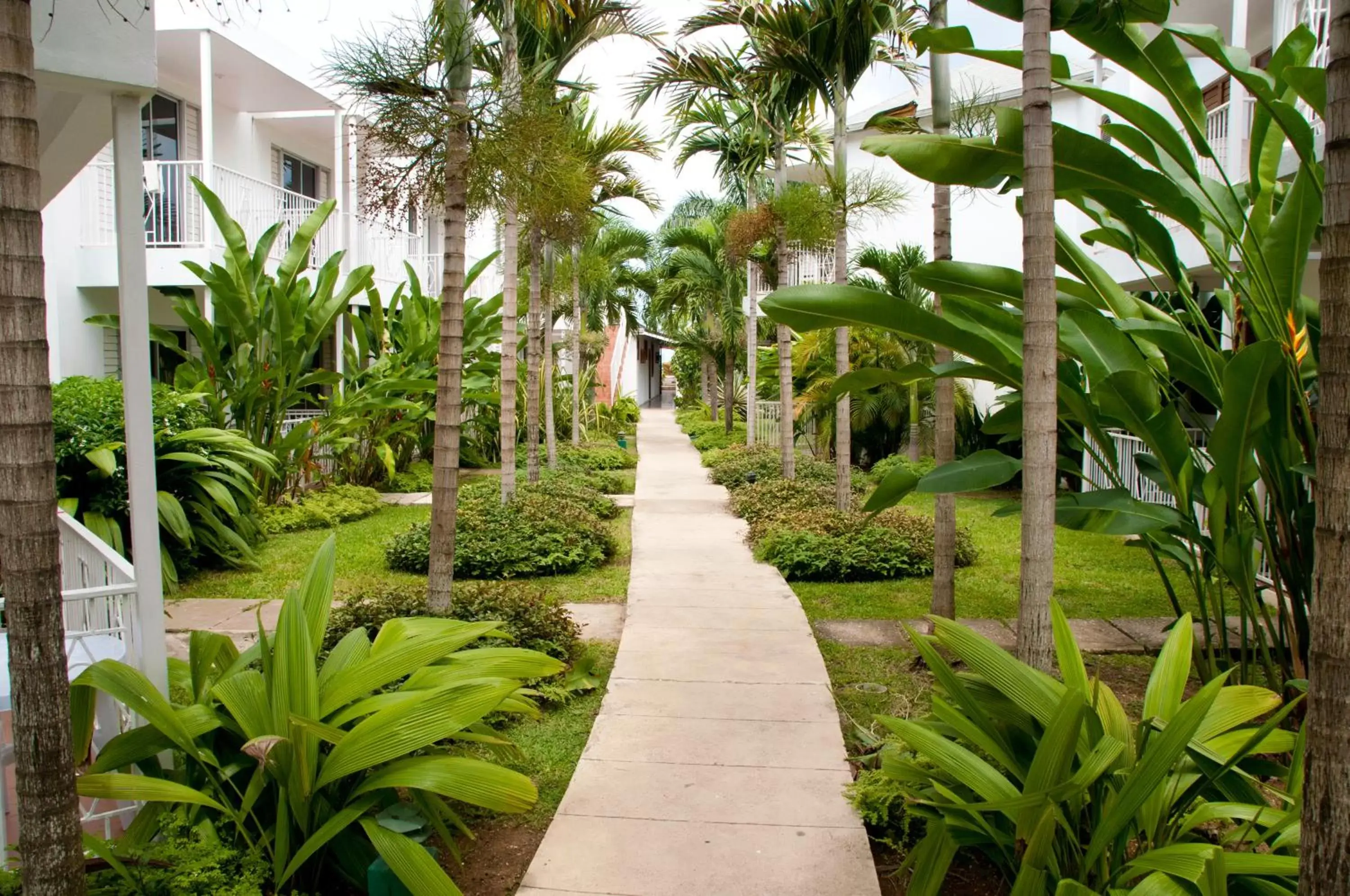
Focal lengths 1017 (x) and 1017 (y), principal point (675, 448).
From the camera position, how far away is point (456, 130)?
632cm

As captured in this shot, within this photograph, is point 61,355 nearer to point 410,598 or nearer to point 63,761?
point 410,598

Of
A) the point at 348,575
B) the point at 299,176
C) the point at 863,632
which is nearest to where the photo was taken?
the point at 863,632

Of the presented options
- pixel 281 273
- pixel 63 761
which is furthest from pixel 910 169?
pixel 281 273

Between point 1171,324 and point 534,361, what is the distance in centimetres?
1017

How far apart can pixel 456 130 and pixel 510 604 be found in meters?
2.99

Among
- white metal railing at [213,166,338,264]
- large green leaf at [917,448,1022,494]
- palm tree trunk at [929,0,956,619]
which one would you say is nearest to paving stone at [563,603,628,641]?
palm tree trunk at [929,0,956,619]

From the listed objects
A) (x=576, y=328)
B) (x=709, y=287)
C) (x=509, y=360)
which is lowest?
(x=509, y=360)

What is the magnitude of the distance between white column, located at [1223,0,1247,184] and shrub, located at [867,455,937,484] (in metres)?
5.98

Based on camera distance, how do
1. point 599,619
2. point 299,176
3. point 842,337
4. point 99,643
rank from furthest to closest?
point 299,176 < point 842,337 < point 599,619 < point 99,643

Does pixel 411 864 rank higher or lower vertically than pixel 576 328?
lower

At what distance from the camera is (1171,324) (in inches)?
223

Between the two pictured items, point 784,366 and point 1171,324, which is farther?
point 784,366

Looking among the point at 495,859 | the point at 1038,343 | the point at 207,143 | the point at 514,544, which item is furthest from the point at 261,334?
the point at 1038,343

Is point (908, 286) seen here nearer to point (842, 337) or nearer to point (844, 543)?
point (842, 337)
